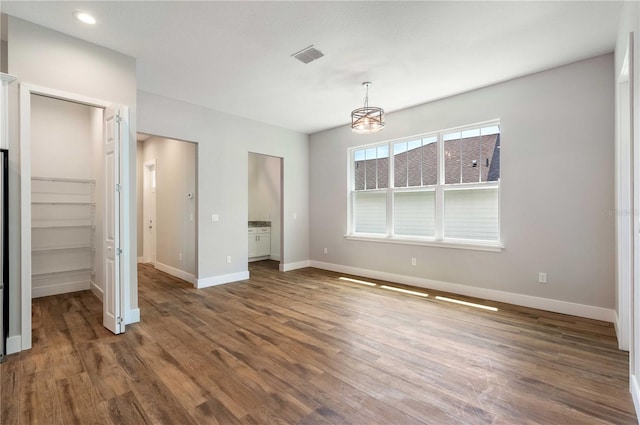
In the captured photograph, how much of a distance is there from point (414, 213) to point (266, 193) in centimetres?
A: 419

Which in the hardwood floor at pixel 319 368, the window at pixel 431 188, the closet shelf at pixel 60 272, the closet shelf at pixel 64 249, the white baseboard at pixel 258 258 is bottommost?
the hardwood floor at pixel 319 368

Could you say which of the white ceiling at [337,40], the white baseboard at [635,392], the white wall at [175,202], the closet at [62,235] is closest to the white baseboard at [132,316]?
the white wall at [175,202]

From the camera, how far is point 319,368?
2.36 metres

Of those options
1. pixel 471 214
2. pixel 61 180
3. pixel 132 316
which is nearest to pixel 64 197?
pixel 61 180

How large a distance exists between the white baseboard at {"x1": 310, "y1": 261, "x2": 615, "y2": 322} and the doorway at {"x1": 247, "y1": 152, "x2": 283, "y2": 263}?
2.74 metres

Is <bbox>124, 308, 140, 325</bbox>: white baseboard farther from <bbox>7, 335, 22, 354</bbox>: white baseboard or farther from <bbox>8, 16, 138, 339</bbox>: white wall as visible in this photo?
<bbox>7, 335, 22, 354</bbox>: white baseboard

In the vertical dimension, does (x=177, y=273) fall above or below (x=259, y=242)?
below

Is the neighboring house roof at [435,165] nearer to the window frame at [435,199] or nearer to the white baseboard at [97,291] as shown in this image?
the window frame at [435,199]

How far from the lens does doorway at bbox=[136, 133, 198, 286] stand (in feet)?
17.1

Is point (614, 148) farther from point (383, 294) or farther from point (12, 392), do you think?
point (12, 392)

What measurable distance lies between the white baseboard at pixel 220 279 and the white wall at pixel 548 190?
3.24 m

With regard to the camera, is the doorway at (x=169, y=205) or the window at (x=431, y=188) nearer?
the window at (x=431, y=188)

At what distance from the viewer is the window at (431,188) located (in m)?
4.22

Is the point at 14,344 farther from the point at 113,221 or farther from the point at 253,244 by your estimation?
the point at 253,244
